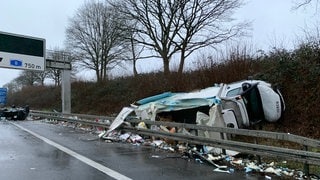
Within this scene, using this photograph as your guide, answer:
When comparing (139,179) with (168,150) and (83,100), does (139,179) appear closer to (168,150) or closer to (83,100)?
(168,150)

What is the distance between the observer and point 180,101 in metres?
14.7

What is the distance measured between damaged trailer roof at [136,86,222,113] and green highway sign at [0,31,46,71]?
16114 millimetres

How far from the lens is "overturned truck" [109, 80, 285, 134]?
40.4 ft

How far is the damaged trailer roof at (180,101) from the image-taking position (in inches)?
536

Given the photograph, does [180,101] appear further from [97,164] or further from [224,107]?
[97,164]

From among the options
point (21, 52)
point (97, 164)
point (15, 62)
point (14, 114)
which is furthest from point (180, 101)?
point (14, 114)

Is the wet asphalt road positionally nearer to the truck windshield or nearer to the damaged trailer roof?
the damaged trailer roof

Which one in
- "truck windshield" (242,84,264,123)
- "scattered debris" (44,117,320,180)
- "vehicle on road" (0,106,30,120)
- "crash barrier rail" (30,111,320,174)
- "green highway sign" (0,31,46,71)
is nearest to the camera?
"crash barrier rail" (30,111,320,174)

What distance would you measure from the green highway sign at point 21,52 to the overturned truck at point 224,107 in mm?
16197

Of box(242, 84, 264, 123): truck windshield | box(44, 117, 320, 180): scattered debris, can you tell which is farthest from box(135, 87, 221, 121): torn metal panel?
box(242, 84, 264, 123): truck windshield

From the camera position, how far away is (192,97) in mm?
14633

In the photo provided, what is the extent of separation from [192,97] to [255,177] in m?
6.96

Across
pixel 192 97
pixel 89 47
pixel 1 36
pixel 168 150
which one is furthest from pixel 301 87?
pixel 89 47

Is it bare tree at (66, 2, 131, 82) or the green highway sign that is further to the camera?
bare tree at (66, 2, 131, 82)
